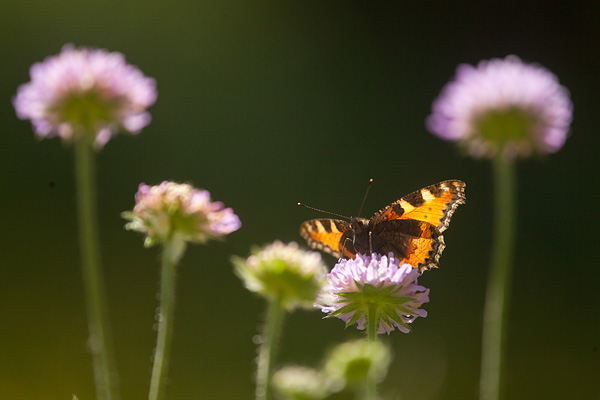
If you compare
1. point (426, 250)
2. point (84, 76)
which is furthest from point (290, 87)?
point (84, 76)

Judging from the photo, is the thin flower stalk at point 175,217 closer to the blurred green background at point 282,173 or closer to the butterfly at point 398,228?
→ the butterfly at point 398,228

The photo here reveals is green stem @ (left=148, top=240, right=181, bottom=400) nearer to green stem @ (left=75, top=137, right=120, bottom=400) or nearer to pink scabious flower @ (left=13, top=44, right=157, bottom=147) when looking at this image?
green stem @ (left=75, top=137, right=120, bottom=400)

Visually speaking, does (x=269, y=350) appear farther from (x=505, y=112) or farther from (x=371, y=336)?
(x=505, y=112)

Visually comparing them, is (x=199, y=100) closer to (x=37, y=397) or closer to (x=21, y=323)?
(x=21, y=323)

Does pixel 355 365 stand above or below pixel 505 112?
below

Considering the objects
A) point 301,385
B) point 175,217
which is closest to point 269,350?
point 301,385

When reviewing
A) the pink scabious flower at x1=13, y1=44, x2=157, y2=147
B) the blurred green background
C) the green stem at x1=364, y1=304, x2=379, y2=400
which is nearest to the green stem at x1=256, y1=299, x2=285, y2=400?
the green stem at x1=364, y1=304, x2=379, y2=400

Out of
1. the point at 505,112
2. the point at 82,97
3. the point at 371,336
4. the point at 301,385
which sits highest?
the point at 505,112
